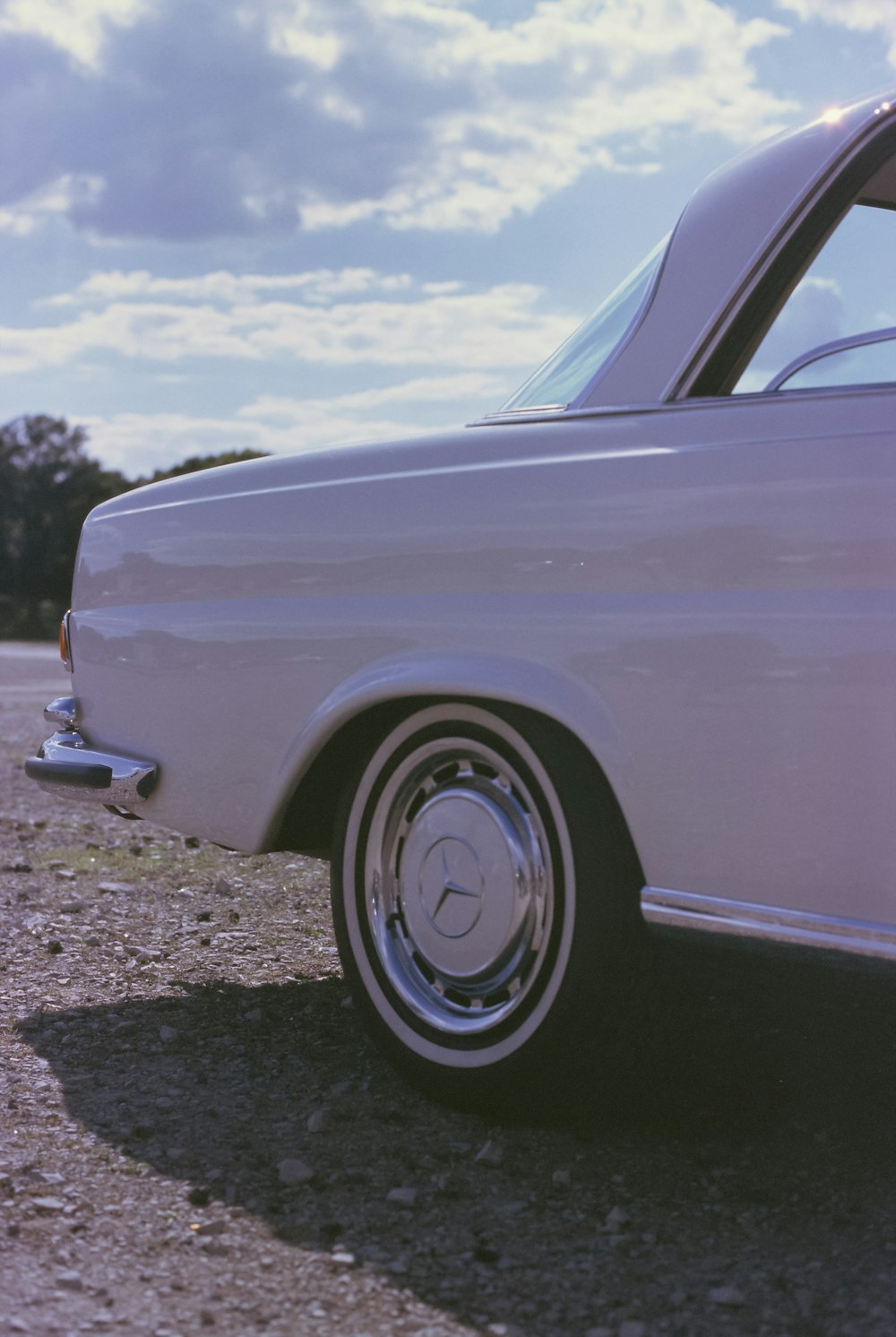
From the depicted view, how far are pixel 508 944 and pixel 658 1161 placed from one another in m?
0.49

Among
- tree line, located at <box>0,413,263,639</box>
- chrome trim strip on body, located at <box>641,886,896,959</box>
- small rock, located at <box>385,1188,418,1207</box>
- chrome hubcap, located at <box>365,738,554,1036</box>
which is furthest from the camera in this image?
tree line, located at <box>0,413,263,639</box>

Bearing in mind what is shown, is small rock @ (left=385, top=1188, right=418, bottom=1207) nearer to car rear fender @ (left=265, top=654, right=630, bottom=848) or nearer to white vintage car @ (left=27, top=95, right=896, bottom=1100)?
white vintage car @ (left=27, top=95, right=896, bottom=1100)

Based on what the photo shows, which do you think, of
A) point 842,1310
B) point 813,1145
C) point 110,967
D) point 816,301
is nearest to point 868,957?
point 842,1310

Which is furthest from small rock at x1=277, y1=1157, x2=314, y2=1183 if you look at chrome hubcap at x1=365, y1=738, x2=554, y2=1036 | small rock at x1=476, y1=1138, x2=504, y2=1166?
chrome hubcap at x1=365, y1=738, x2=554, y2=1036

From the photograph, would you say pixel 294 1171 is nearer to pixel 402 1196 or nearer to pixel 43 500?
pixel 402 1196

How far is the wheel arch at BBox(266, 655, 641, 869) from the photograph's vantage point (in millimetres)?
2652

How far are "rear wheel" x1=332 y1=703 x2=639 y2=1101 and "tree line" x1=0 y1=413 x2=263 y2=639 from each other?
53008 mm

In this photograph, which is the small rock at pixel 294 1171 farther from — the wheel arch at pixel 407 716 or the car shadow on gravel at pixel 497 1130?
the wheel arch at pixel 407 716

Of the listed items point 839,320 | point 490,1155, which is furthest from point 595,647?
point 490,1155

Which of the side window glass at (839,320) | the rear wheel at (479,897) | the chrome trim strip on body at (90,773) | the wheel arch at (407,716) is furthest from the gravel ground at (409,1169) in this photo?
the side window glass at (839,320)

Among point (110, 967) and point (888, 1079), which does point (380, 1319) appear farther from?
point (110, 967)

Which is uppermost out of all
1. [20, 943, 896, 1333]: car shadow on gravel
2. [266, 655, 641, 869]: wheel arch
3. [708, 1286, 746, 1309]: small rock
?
[266, 655, 641, 869]: wheel arch

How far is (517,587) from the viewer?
2.77 m

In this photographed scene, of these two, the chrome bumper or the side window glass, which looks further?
the chrome bumper
